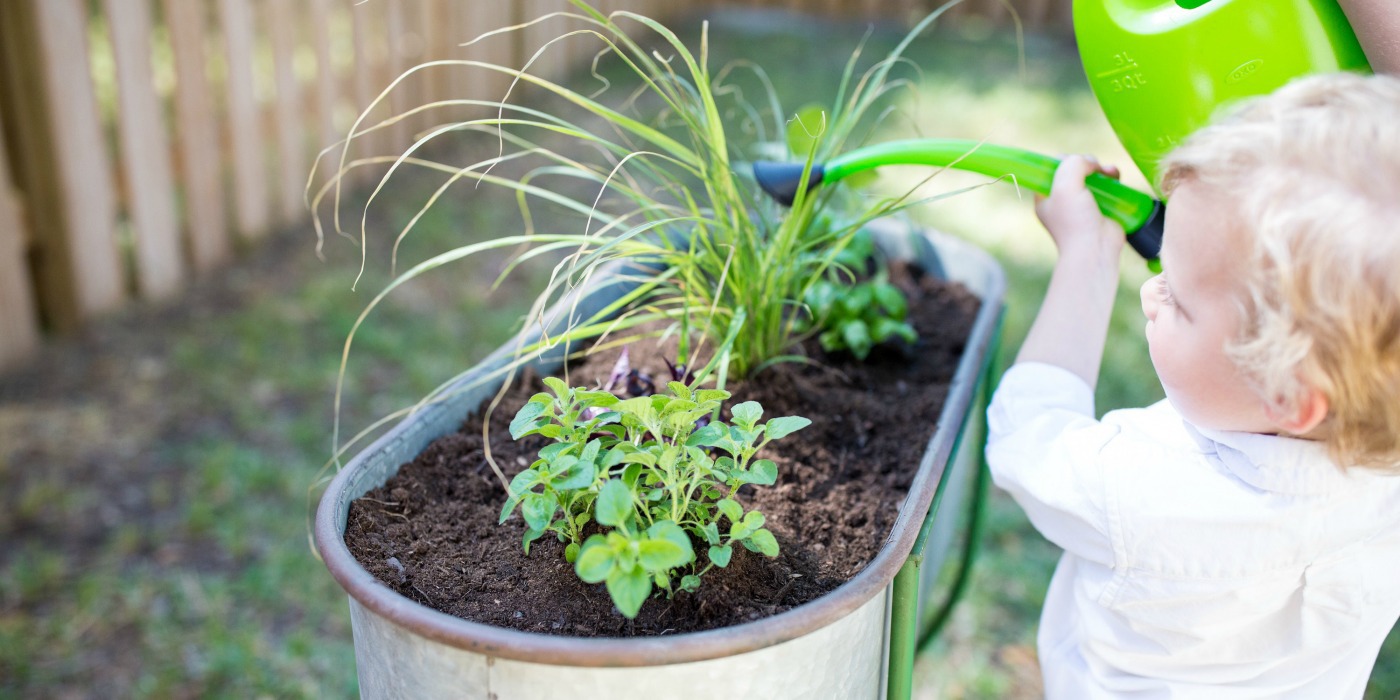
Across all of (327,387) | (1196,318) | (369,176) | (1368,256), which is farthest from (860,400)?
(369,176)

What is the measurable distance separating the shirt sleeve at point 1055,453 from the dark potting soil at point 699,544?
14cm

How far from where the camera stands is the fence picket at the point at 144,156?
9.53 ft

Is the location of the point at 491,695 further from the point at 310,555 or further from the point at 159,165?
the point at 159,165

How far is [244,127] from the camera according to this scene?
11.1ft

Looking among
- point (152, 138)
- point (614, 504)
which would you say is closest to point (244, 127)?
point (152, 138)

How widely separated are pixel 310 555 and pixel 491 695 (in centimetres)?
161

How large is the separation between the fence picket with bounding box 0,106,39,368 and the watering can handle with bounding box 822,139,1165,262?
2311mm

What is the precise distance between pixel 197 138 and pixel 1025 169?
2.71 metres

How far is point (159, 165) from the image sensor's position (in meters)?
3.10

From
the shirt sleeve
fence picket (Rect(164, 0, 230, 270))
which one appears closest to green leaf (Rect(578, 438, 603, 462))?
the shirt sleeve

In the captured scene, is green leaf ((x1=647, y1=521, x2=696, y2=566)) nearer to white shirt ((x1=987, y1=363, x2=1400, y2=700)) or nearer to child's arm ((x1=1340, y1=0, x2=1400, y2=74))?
white shirt ((x1=987, y1=363, x2=1400, y2=700))

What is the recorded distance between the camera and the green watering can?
1.12 metres

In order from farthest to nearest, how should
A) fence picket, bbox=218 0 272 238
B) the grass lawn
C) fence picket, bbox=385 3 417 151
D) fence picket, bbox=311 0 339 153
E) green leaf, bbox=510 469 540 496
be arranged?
fence picket, bbox=385 3 417 151
fence picket, bbox=311 0 339 153
fence picket, bbox=218 0 272 238
the grass lawn
green leaf, bbox=510 469 540 496

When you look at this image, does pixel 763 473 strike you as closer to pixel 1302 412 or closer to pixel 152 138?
pixel 1302 412
